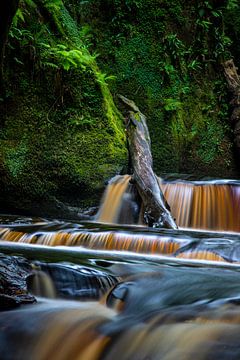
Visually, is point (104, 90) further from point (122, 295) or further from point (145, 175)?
point (122, 295)

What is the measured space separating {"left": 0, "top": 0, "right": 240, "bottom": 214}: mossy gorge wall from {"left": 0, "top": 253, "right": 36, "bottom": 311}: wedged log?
148 inches

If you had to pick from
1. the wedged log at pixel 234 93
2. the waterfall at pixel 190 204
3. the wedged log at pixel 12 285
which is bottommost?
the waterfall at pixel 190 204

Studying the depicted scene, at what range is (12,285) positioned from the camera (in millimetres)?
2973

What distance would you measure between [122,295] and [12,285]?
0.79 m

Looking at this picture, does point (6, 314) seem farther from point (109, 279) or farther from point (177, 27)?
point (177, 27)

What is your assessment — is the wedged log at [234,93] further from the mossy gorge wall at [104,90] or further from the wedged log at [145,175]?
the wedged log at [145,175]

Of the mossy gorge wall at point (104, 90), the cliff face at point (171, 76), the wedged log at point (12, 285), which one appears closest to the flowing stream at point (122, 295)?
the wedged log at point (12, 285)

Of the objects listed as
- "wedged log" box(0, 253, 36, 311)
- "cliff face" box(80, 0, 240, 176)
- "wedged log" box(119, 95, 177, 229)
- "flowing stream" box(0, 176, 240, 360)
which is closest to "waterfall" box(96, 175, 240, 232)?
"wedged log" box(119, 95, 177, 229)

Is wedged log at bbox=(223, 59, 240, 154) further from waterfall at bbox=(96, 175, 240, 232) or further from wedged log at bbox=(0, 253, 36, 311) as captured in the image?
wedged log at bbox=(0, 253, 36, 311)

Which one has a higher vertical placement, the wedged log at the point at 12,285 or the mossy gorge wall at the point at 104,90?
the mossy gorge wall at the point at 104,90

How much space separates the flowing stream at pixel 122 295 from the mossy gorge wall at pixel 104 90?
1.68m

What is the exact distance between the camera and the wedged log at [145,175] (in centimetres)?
601

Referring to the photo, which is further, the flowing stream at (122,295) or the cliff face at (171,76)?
the cliff face at (171,76)

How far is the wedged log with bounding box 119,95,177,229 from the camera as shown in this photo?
601 cm
